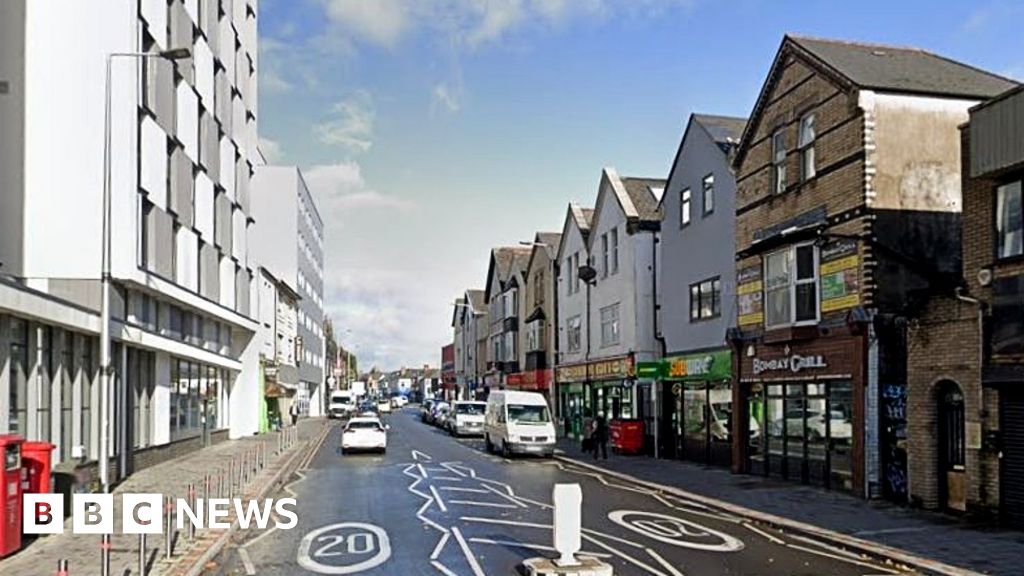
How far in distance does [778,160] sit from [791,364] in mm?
5095

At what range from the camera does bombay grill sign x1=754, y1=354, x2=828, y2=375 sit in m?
22.4

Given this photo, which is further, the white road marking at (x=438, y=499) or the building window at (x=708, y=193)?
the building window at (x=708, y=193)

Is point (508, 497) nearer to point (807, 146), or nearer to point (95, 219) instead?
point (807, 146)

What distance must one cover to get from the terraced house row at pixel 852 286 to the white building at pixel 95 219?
50.6ft

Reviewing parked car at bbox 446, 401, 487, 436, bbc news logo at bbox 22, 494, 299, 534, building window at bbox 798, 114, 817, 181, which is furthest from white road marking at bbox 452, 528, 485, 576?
parked car at bbox 446, 401, 487, 436

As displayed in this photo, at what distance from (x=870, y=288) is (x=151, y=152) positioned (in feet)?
59.8

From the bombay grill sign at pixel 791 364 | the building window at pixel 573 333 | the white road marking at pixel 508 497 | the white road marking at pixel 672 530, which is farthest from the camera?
the building window at pixel 573 333

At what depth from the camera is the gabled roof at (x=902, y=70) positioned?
21406 mm

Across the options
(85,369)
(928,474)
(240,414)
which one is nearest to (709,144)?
(928,474)

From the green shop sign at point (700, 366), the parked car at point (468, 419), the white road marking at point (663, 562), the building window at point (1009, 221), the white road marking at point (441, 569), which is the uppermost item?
the building window at point (1009, 221)

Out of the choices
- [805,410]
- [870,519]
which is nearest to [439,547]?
[870,519]

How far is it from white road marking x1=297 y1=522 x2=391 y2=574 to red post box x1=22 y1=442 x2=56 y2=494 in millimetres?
3904

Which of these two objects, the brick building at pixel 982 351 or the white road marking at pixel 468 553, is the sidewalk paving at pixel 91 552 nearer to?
the white road marking at pixel 468 553

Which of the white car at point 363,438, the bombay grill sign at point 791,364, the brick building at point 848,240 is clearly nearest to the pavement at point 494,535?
the brick building at point 848,240
